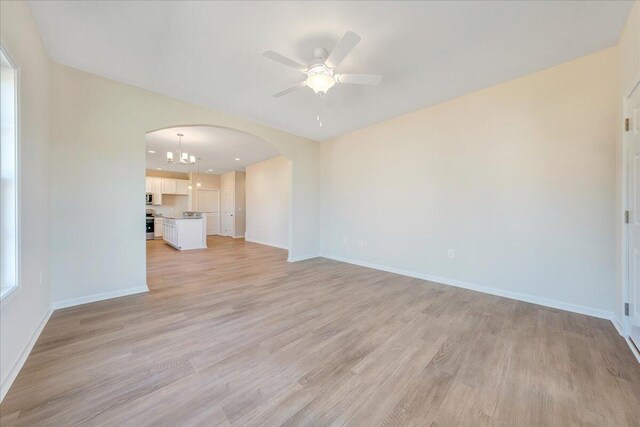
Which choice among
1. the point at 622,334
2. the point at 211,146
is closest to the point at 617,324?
the point at 622,334

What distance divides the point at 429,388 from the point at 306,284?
2250 mm

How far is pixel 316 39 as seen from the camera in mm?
2232

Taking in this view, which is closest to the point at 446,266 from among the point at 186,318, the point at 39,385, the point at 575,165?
the point at 575,165

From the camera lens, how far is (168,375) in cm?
162

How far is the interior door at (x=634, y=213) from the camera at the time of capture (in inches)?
74.9

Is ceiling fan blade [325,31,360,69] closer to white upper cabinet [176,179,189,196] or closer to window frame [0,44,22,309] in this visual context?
window frame [0,44,22,309]

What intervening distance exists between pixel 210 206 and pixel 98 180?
7378 mm

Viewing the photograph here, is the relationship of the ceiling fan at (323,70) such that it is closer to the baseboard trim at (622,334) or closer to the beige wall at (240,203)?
the baseboard trim at (622,334)

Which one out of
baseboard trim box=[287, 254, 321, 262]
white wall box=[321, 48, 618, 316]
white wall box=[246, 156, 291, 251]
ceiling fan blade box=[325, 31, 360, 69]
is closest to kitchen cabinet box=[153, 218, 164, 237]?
white wall box=[246, 156, 291, 251]

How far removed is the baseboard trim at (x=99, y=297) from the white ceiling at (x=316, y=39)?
2662mm

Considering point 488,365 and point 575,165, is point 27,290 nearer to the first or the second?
point 488,365

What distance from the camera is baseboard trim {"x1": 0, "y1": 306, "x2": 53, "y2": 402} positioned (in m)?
1.44

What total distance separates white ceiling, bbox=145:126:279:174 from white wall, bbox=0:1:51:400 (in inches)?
70.0

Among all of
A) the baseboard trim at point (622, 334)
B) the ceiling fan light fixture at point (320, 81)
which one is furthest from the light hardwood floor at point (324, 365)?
the ceiling fan light fixture at point (320, 81)
